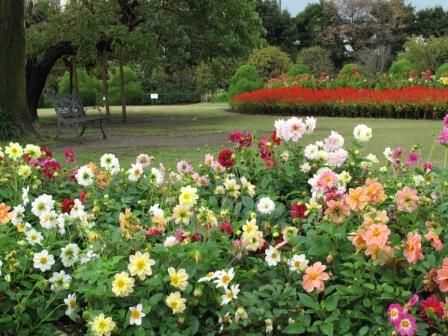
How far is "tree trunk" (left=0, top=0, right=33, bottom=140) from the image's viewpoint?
9.86m

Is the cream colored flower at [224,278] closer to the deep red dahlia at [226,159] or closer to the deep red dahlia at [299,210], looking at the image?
the deep red dahlia at [299,210]

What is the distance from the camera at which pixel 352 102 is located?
18.0 meters

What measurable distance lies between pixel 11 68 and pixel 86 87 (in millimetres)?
23494

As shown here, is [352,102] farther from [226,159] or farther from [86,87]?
[86,87]

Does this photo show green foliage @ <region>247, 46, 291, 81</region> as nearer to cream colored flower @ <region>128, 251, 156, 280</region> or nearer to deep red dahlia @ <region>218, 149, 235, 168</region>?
deep red dahlia @ <region>218, 149, 235, 168</region>

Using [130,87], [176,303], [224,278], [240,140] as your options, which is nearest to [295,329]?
[224,278]

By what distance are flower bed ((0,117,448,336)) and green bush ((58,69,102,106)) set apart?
29.8m

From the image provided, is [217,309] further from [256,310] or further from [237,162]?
[237,162]

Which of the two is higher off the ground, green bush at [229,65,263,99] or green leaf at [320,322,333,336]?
green leaf at [320,322,333,336]

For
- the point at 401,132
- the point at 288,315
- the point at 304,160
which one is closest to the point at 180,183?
the point at 304,160

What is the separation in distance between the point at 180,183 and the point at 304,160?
57 centimetres

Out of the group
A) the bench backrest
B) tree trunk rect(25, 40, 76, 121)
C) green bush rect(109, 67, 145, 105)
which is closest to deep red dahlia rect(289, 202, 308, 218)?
the bench backrest

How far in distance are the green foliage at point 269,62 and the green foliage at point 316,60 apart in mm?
3188

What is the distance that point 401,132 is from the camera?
1190 cm
